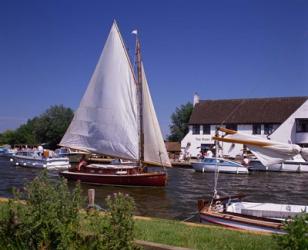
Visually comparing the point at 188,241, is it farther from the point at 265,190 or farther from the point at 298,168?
the point at 298,168

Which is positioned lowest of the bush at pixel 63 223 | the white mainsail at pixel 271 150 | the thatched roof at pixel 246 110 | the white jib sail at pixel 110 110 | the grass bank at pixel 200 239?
the grass bank at pixel 200 239

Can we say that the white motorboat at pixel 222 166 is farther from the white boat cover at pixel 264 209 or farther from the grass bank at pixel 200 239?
the grass bank at pixel 200 239

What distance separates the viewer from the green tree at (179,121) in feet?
307

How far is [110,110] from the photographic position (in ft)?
110

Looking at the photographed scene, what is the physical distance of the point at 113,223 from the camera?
618cm

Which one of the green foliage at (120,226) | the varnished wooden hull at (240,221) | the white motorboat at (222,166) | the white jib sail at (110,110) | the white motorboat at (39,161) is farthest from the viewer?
the white motorboat at (39,161)

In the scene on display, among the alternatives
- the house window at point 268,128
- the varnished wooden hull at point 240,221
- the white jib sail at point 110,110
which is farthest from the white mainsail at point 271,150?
the house window at point 268,128

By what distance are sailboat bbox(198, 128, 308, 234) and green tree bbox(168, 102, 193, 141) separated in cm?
7658

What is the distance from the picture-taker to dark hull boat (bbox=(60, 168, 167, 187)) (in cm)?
3272

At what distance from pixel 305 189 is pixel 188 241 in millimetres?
26739

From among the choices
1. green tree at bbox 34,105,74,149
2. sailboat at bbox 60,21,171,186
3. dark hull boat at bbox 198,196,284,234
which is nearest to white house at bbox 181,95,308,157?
sailboat at bbox 60,21,171,186

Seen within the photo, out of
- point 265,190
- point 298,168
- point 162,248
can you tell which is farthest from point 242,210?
point 298,168

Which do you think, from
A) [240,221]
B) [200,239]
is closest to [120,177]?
[240,221]

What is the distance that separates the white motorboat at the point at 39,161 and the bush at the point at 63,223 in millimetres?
43756
